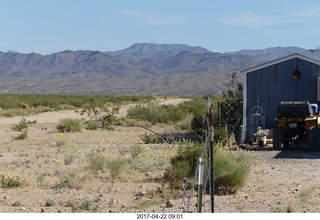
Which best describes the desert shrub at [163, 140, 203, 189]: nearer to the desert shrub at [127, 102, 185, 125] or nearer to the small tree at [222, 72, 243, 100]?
the small tree at [222, 72, 243, 100]

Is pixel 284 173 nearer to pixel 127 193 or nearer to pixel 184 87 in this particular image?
pixel 127 193

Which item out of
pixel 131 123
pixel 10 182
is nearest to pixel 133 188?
pixel 10 182

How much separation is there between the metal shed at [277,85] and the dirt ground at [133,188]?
6.51 feet

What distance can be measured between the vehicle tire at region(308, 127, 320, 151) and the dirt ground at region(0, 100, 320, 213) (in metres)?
0.26

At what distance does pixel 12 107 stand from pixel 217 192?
42409mm

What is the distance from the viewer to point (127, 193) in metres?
11.9

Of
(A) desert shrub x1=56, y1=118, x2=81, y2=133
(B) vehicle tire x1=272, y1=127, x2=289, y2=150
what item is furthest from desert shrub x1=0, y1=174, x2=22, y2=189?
(A) desert shrub x1=56, y1=118, x2=81, y2=133

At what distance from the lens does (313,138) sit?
1880cm

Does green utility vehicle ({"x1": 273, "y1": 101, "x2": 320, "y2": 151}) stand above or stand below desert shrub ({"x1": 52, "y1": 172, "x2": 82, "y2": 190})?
above

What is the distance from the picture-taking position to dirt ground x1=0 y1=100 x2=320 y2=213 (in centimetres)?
1030

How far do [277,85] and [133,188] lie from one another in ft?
33.5

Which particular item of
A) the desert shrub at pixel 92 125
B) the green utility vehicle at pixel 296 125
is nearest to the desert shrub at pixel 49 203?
the green utility vehicle at pixel 296 125

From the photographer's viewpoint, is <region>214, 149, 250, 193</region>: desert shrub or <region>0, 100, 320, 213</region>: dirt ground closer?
<region>0, 100, 320, 213</region>: dirt ground

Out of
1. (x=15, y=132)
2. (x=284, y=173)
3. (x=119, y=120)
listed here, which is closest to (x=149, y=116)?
(x=119, y=120)
